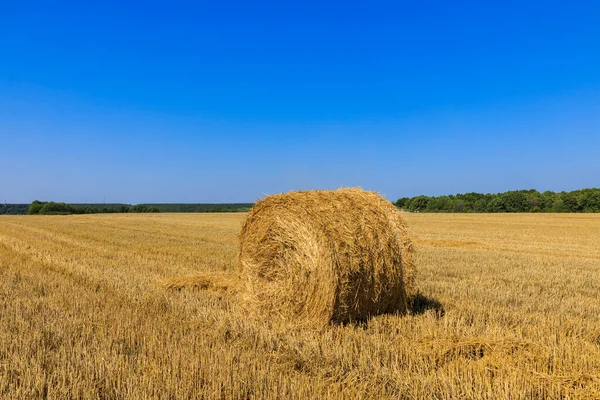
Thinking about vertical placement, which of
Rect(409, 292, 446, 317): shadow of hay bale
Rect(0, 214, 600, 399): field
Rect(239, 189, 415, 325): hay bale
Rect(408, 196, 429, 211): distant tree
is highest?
Rect(408, 196, 429, 211): distant tree

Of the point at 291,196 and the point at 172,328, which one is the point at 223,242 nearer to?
the point at 291,196

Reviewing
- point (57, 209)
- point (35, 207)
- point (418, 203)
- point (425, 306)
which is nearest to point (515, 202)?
point (418, 203)

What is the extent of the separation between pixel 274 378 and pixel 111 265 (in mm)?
6915

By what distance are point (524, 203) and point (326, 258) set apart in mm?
60939

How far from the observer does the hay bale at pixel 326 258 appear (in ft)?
16.5

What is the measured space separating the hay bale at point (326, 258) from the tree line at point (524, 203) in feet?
181

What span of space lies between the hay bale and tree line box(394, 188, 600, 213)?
181ft

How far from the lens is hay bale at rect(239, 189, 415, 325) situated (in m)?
5.04

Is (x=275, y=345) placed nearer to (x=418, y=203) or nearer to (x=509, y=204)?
(x=509, y=204)

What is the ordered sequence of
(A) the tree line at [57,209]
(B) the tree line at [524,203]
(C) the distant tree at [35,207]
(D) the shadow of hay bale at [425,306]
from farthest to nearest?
1. (C) the distant tree at [35,207]
2. (A) the tree line at [57,209]
3. (B) the tree line at [524,203]
4. (D) the shadow of hay bale at [425,306]

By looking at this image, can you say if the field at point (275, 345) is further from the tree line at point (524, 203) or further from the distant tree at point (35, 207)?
the distant tree at point (35, 207)

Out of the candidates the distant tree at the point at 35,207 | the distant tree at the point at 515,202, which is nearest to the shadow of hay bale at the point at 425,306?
the distant tree at the point at 515,202

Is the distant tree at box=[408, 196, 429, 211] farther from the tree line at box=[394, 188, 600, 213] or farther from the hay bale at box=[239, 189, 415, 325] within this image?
the hay bale at box=[239, 189, 415, 325]

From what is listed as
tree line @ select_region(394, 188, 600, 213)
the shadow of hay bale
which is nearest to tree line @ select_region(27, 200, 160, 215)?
tree line @ select_region(394, 188, 600, 213)
